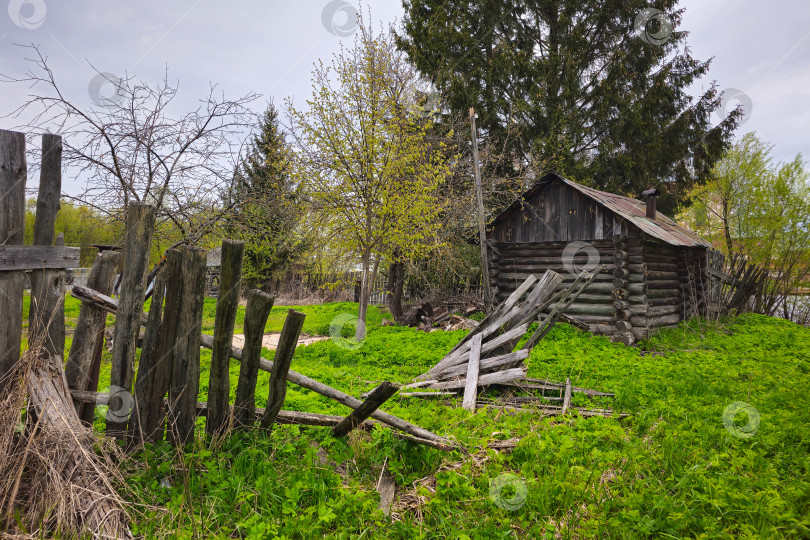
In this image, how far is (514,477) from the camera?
3.62m

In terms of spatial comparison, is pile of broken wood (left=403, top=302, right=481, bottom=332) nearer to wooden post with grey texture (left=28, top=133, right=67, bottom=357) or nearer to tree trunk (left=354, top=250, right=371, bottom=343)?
tree trunk (left=354, top=250, right=371, bottom=343)

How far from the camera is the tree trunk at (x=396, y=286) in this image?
16828mm

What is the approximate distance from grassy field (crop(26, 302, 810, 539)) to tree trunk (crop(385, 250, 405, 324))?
10.9 m

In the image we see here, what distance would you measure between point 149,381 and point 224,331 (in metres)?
0.72

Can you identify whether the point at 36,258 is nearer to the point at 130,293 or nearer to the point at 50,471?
the point at 130,293

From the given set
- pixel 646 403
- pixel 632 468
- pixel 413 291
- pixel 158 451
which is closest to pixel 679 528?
pixel 632 468

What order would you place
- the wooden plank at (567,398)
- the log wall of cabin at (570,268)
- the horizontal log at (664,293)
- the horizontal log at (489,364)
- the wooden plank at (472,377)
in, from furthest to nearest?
the horizontal log at (664,293) < the log wall of cabin at (570,268) < the horizontal log at (489,364) < the wooden plank at (472,377) < the wooden plank at (567,398)

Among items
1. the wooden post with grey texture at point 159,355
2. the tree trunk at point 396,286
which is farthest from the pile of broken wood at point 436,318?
the wooden post with grey texture at point 159,355

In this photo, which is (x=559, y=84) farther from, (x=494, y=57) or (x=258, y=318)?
(x=258, y=318)

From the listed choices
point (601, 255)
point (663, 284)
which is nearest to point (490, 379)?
point (601, 255)

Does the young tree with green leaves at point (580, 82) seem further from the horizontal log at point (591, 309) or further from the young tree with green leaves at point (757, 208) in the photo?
the horizontal log at point (591, 309)

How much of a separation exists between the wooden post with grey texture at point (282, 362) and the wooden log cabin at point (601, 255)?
10.1 metres

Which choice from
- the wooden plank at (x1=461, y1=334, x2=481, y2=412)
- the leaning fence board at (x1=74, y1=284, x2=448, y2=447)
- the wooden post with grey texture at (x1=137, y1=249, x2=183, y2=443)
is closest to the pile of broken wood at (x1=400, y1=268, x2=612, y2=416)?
the wooden plank at (x1=461, y1=334, x2=481, y2=412)

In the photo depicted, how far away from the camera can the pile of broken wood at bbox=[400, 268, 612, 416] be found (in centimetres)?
596
